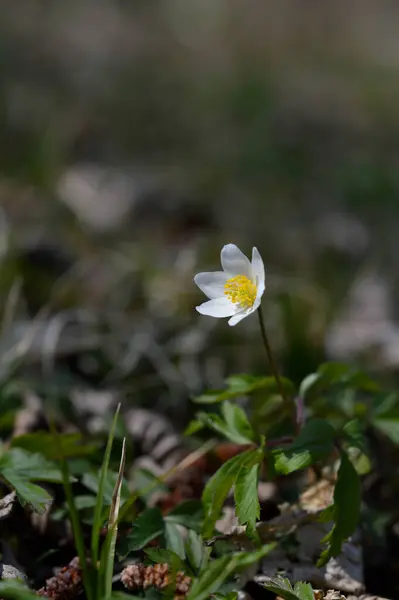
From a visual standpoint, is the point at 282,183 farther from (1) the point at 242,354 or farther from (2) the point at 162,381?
(2) the point at 162,381

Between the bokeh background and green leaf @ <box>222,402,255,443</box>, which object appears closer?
green leaf @ <box>222,402,255,443</box>

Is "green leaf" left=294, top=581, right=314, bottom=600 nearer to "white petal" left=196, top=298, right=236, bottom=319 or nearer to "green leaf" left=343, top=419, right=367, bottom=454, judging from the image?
"green leaf" left=343, top=419, right=367, bottom=454

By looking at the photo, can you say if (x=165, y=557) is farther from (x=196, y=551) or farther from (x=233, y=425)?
(x=233, y=425)

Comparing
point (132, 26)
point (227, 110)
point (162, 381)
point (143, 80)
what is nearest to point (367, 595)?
point (162, 381)

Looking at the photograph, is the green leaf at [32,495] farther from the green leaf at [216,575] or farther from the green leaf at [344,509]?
the green leaf at [344,509]

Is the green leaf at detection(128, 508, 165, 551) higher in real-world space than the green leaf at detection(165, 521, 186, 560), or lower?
higher

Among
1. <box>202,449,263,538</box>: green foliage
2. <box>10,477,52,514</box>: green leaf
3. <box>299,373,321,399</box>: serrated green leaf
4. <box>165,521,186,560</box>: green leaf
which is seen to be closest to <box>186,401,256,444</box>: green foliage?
<box>202,449,263,538</box>: green foliage

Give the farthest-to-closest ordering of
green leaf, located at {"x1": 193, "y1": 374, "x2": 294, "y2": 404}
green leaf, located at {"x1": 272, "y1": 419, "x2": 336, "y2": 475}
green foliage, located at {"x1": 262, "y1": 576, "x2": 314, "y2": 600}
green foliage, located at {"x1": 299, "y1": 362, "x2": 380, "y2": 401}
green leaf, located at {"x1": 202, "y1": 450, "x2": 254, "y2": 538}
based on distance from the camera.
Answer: green foliage, located at {"x1": 299, "y1": 362, "x2": 380, "y2": 401} < green leaf, located at {"x1": 193, "y1": 374, "x2": 294, "y2": 404} < green leaf, located at {"x1": 202, "y1": 450, "x2": 254, "y2": 538} < green leaf, located at {"x1": 272, "y1": 419, "x2": 336, "y2": 475} < green foliage, located at {"x1": 262, "y1": 576, "x2": 314, "y2": 600}
